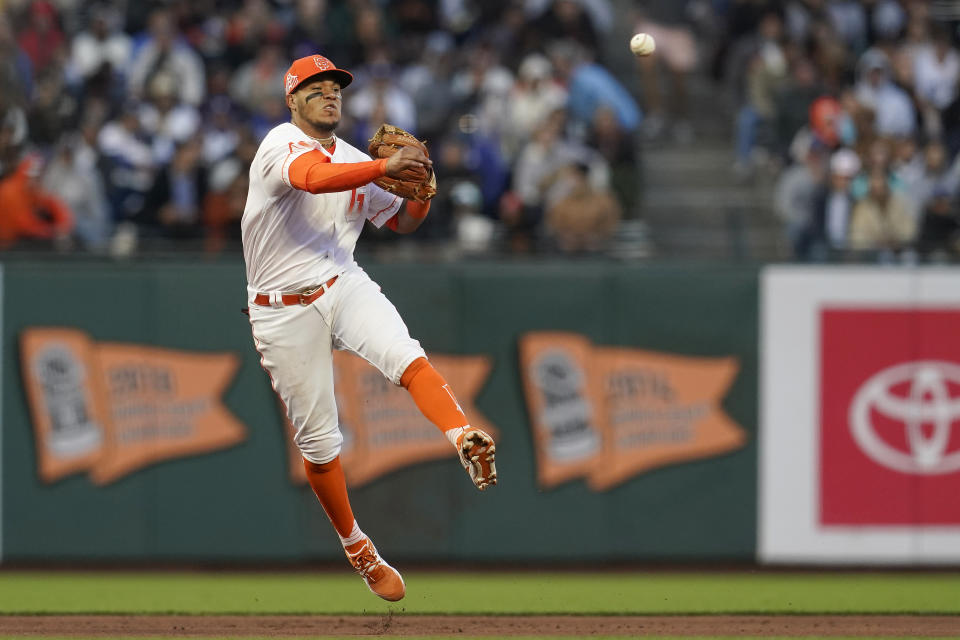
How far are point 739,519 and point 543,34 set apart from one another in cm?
610

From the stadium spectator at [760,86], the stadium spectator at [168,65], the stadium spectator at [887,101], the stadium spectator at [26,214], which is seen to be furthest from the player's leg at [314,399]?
the stadium spectator at [887,101]

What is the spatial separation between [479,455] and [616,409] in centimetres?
485


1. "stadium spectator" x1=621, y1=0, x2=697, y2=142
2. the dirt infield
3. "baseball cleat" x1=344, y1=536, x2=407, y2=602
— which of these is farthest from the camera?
"stadium spectator" x1=621, y1=0, x2=697, y2=142

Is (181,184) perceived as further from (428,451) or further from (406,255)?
(428,451)

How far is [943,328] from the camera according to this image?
1149 centimetres

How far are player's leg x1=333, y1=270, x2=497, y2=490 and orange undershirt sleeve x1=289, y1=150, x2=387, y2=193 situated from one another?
814mm

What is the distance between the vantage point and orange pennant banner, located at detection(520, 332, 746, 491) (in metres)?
11.6

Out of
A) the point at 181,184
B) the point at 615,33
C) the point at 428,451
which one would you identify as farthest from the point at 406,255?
the point at 615,33

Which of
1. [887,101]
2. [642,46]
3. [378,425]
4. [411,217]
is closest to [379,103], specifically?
[378,425]

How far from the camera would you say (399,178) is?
270 inches

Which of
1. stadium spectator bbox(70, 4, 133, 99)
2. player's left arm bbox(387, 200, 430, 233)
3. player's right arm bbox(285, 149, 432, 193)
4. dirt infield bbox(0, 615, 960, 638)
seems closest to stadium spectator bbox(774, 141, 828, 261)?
dirt infield bbox(0, 615, 960, 638)

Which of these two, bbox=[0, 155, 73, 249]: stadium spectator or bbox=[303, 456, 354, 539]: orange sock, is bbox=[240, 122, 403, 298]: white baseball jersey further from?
bbox=[0, 155, 73, 249]: stadium spectator

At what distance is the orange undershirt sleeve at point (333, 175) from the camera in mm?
6719

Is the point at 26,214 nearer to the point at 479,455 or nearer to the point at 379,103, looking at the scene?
the point at 379,103
